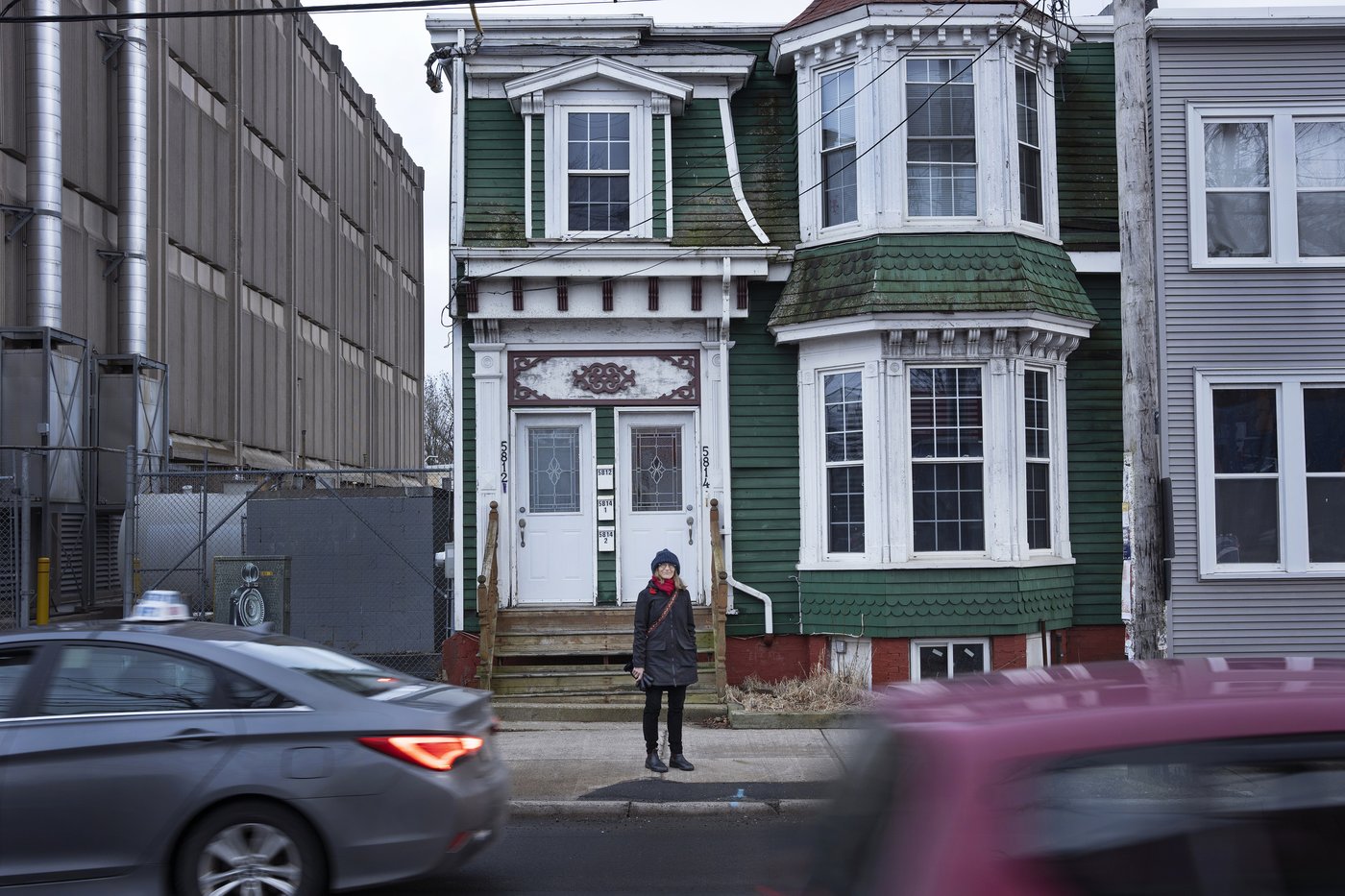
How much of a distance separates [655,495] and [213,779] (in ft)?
30.1

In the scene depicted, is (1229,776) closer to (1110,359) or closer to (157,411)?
(1110,359)

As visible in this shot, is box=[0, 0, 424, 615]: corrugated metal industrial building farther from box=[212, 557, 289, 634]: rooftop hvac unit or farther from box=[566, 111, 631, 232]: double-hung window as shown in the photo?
box=[566, 111, 631, 232]: double-hung window

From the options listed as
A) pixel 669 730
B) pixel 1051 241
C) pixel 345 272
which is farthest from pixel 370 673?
pixel 345 272

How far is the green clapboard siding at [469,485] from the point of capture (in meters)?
14.5

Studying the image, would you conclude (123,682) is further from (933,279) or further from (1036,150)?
(1036,150)

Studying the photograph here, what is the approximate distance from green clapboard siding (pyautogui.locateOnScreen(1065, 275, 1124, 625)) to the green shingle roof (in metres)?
0.81

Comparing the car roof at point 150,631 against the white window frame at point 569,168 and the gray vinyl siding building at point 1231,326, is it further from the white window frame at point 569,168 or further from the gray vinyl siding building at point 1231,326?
the gray vinyl siding building at point 1231,326

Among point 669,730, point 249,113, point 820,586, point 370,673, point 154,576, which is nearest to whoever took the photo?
point 370,673

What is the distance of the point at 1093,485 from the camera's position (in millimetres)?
14797

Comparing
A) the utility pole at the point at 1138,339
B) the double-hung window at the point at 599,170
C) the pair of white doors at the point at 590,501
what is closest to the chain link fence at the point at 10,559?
the pair of white doors at the point at 590,501

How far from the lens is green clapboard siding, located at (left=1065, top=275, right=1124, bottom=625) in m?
14.8

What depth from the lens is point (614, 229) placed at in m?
14.7

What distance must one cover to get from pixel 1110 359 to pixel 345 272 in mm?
33070

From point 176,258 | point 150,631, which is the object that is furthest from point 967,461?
point 176,258
